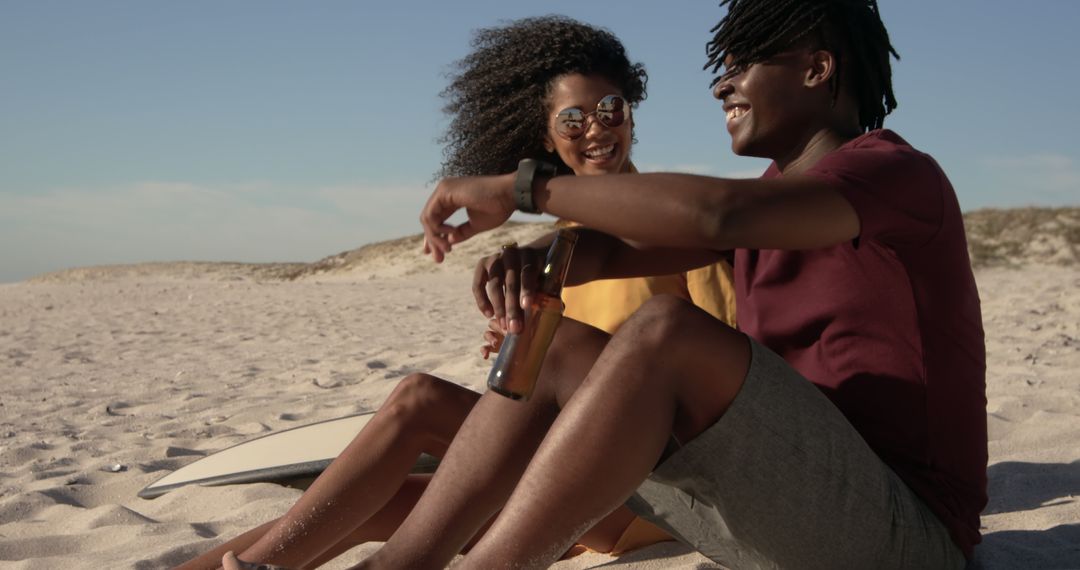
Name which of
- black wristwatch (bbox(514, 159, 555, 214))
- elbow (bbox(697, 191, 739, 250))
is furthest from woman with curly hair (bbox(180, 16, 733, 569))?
elbow (bbox(697, 191, 739, 250))

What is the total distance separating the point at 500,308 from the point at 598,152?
1.37m

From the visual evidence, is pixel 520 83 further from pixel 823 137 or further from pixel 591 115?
pixel 823 137

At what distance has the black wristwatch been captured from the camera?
75.1 inches

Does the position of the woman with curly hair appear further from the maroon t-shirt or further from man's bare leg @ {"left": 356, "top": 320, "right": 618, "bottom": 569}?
the maroon t-shirt

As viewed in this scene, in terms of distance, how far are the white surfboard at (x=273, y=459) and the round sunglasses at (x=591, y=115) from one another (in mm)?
1335

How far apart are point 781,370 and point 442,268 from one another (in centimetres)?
1939

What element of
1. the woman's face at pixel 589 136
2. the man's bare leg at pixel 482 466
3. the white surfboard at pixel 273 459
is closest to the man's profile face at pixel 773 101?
the man's bare leg at pixel 482 466

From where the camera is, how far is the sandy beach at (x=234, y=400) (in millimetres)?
2988

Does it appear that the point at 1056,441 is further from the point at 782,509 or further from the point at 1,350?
the point at 1,350

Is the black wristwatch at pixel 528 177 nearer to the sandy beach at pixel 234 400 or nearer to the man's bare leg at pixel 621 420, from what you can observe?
the man's bare leg at pixel 621 420

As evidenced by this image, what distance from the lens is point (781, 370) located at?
179 cm

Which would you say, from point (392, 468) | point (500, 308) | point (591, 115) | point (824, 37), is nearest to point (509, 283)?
point (500, 308)

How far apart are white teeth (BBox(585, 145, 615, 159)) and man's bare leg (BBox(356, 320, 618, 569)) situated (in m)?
1.33

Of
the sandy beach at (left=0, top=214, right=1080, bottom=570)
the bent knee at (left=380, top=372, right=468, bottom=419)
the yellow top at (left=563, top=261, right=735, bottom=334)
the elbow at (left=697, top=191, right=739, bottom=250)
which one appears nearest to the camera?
the elbow at (left=697, top=191, right=739, bottom=250)
